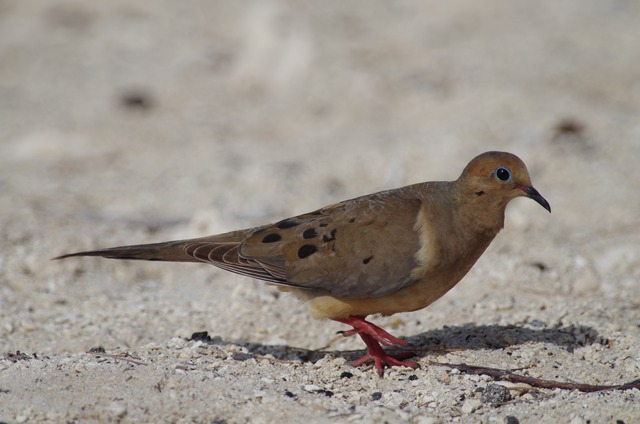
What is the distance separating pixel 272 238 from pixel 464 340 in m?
1.16

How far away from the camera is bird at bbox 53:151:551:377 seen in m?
4.36

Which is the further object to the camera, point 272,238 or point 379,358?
point 272,238

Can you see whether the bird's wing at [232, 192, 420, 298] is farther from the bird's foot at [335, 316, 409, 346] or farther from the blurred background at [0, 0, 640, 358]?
the blurred background at [0, 0, 640, 358]

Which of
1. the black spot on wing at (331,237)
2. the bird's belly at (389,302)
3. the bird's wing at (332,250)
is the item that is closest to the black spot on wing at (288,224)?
the bird's wing at (332,250)

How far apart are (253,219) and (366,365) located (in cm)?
259

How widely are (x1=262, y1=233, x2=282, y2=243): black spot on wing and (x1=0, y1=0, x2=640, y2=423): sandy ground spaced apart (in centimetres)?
61

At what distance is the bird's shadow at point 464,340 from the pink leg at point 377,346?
6.0 inches

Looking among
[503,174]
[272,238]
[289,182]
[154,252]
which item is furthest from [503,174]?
[289,182]

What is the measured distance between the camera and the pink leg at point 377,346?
4.40 metres

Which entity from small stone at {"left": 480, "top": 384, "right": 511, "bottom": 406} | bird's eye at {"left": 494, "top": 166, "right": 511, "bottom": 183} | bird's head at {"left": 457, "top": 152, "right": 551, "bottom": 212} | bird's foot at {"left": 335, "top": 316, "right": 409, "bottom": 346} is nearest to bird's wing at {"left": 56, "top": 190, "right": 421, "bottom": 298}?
bird's foot at {"left": 335, "top": 316, "right": 409, "bottom": 346}

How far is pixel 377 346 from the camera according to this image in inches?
175

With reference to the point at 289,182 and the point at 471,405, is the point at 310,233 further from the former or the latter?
the point at 289,182

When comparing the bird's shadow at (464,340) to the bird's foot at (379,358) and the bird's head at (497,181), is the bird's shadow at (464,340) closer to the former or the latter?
the bird's foot at (379,358)

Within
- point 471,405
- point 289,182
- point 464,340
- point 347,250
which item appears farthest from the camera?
point 289,182
